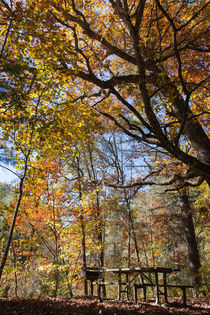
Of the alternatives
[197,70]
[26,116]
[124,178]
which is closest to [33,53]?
[26,116]

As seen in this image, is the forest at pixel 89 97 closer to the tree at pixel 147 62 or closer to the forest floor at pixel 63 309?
the tree at pixel 147 62

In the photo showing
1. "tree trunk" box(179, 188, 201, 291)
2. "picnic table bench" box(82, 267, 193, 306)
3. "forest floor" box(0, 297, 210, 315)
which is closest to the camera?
"forest floor" box(0, 297, 210, 315)

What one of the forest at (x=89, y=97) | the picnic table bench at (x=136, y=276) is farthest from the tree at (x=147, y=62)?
the picnic table bench at (x=136, y=276)

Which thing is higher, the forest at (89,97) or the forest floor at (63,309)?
the forest at (89,97)

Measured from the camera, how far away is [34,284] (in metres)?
12.1

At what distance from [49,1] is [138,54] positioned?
12.9 ft

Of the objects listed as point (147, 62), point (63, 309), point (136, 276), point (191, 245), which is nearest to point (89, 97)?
point (147, 62)

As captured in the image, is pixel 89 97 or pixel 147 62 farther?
pixel 89 97

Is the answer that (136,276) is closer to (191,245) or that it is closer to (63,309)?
(63,309)

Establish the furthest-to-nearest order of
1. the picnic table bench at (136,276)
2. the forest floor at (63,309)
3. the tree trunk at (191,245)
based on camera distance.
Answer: the tree trunk at (191,245), the picnic table bench at (136,276), the forest floor at (63,309)

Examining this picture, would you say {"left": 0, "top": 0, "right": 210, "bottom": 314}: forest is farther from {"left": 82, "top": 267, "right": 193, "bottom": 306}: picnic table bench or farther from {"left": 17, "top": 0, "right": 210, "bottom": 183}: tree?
{"left": 82, "top": 267, "right": 193, "bottom": 306}: picnic table bench

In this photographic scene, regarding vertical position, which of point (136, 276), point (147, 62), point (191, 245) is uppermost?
point (147, 62)

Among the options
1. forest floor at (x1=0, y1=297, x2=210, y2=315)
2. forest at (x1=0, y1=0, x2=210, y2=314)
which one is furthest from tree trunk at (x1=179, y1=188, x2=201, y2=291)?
forest floor at (x1=0, y1=297, x2=210, y2=315)

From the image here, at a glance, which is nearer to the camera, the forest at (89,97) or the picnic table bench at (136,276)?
the forest at (89,97)
